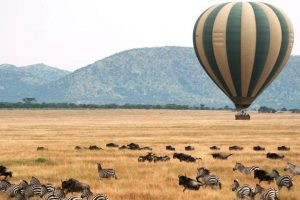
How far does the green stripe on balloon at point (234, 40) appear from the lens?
264ft

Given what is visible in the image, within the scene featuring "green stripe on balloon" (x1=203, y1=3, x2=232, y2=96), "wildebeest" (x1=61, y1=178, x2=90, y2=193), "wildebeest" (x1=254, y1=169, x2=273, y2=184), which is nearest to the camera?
"wildebeest" (x1=61, y1=178, x2=90, y2=193)

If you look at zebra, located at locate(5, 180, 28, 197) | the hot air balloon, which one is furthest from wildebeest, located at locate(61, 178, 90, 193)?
the hot air balloon

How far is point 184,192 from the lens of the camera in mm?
25031

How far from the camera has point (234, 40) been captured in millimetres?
81438

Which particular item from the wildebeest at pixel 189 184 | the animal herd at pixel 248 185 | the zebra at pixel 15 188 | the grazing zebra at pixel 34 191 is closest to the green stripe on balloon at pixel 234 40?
the animal herd at pixel 248 185

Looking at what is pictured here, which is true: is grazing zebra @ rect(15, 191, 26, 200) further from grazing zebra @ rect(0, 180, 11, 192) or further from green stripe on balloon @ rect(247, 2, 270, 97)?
green stripe on balloon @ rect(247, 2, 270, 97)

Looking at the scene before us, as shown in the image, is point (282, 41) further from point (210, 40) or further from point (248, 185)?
point (248, 185)

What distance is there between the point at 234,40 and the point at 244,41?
1396 mm

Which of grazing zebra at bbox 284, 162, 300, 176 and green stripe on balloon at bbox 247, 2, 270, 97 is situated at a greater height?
green stripe on balloon at bbox 247, 2, 270, 97

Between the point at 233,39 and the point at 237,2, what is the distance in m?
6.07

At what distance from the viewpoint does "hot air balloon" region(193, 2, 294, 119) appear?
79938mm

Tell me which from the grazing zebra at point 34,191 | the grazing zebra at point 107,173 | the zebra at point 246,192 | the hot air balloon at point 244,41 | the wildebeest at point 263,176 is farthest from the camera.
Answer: the hot air balloon at point 244,41

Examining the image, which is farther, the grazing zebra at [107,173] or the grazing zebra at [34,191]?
the grazing zebra at [107,173]

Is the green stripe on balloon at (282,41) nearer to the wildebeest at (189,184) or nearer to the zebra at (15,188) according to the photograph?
the wildebeest at (189,184)
